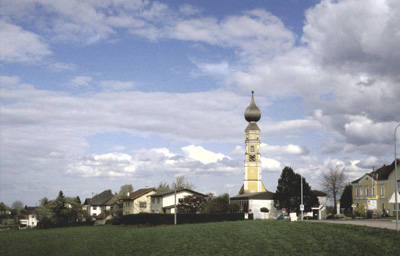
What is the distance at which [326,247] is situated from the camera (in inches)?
1201

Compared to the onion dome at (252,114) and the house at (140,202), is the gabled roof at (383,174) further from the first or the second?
the house at (140,202)

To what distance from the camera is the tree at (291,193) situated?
308 feet

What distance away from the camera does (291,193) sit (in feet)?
319

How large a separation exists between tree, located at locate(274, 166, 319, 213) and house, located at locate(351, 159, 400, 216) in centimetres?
939

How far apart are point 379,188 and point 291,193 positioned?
20.0 metres

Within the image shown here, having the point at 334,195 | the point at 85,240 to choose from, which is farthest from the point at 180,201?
the point at 334,195

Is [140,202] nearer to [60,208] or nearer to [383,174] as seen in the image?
[60,208]

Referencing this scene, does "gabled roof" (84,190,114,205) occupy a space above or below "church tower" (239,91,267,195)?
below

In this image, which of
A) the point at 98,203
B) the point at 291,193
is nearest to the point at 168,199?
the point at 291,193

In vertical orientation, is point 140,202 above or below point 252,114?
below

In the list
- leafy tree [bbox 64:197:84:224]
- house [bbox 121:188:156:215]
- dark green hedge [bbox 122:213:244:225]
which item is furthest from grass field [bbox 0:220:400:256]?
leafy tree [bbox 64:197:84:224]

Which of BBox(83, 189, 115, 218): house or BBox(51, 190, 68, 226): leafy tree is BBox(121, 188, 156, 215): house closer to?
BBox(51, 190, 68, 226): leafy tree

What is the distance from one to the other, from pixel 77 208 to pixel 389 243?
83.6m

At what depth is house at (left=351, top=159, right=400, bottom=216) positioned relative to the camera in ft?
258
